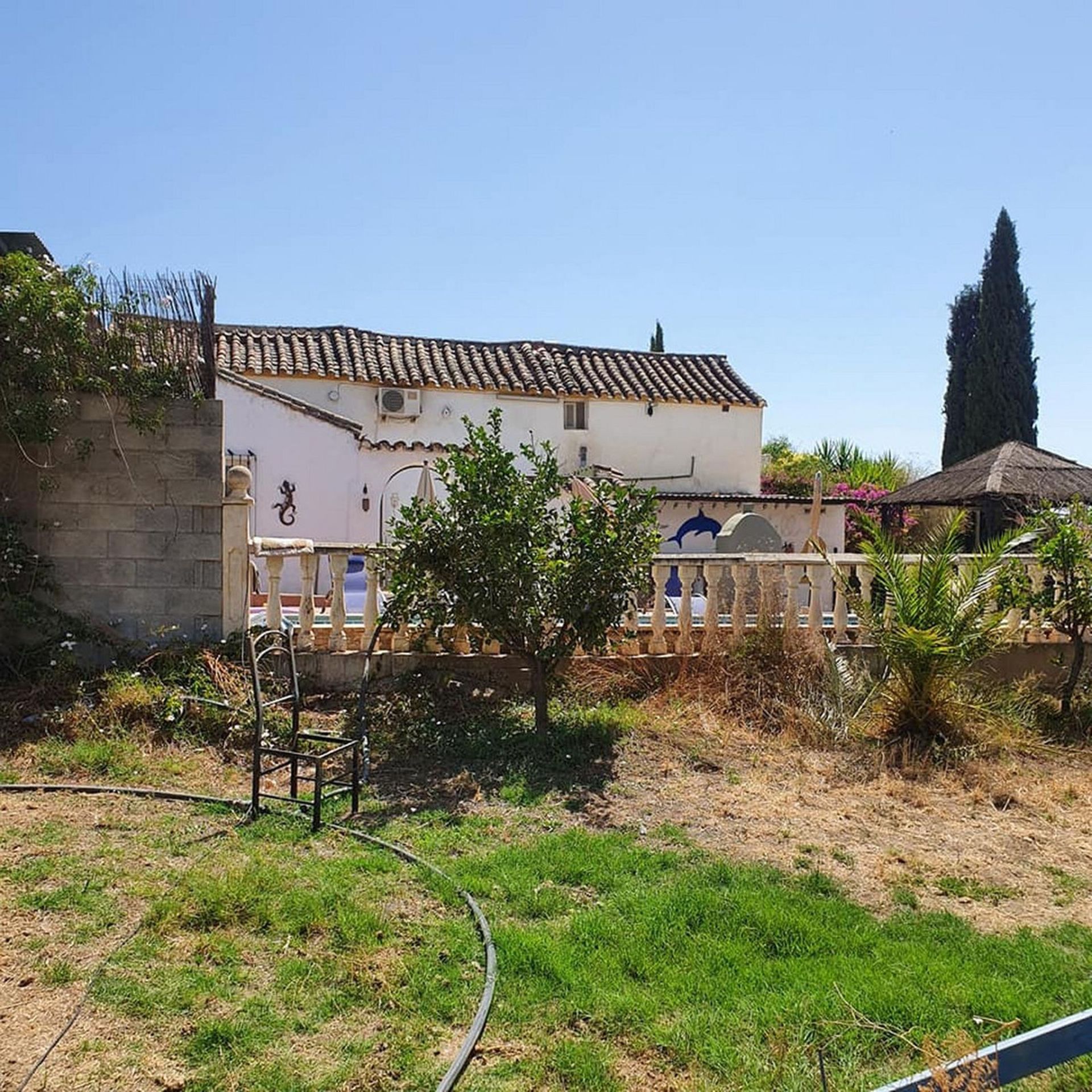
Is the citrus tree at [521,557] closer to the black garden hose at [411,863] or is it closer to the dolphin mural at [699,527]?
the black garden hose at [411,863]

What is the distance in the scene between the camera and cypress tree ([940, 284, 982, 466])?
104 feet

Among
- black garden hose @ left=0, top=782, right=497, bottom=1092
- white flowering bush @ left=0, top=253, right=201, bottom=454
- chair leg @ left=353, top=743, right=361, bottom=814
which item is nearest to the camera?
black garden hose @ left=0, top=782, right=497, bottom=1092

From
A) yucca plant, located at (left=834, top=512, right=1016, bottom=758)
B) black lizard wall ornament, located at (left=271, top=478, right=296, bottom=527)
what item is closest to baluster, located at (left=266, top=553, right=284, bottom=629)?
yucca plant, located at (left=834, top=512, right=1016, bottom=758)

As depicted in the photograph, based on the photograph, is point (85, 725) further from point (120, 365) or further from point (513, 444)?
point (513, 444)

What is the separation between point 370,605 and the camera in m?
7.62

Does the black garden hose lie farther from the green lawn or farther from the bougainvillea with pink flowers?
the bougainvillea with pink flowers

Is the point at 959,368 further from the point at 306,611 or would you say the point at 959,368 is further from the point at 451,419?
the point at 306,611

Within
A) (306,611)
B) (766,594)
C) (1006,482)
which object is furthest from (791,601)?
(1006,482)

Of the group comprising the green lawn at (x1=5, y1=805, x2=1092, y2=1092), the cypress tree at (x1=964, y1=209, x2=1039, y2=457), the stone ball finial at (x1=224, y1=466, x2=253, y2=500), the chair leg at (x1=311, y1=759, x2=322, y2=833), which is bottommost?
the green lawn at (x1=5, y1=805, x2=1092, y2=1092)

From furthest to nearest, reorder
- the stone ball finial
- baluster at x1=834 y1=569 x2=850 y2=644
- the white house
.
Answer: the white house → baluster at x1=834 y1=569 x2=850 y2=644 → the stone ball finial

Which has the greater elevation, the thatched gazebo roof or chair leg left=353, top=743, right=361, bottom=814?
the thatched gazebo roof

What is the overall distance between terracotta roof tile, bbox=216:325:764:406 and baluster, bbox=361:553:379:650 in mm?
10686

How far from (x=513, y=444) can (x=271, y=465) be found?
237 inches

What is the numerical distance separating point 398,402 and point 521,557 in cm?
1244
